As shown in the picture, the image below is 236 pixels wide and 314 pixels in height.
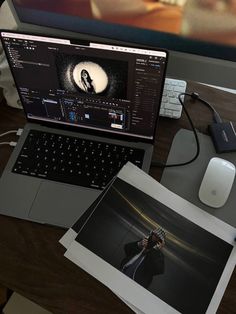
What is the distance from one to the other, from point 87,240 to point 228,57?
41 cm

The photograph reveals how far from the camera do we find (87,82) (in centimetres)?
68

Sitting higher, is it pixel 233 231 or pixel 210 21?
pixel 210 21

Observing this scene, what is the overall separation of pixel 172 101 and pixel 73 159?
270 mm

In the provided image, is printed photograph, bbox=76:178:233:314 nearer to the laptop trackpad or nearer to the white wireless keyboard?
the laptop trackpad

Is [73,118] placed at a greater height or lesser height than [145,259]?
greater

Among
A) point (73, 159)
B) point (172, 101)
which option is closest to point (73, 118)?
point (73, 159)

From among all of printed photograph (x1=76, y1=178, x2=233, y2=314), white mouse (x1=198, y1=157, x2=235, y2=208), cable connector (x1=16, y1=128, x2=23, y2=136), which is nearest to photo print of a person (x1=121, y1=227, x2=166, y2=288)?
printed photograph (x1=76, y1=178, x2=233, y2=314)

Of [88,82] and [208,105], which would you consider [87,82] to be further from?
[208,105]

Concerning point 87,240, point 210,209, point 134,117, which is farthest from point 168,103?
point 87,240

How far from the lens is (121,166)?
0.73 metres

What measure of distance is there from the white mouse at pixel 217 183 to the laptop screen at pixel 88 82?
142 mm

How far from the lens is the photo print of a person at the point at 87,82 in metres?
0.66

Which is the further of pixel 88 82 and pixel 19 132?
pixel 19 132

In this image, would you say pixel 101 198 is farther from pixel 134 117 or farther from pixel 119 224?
pixel 134 117
